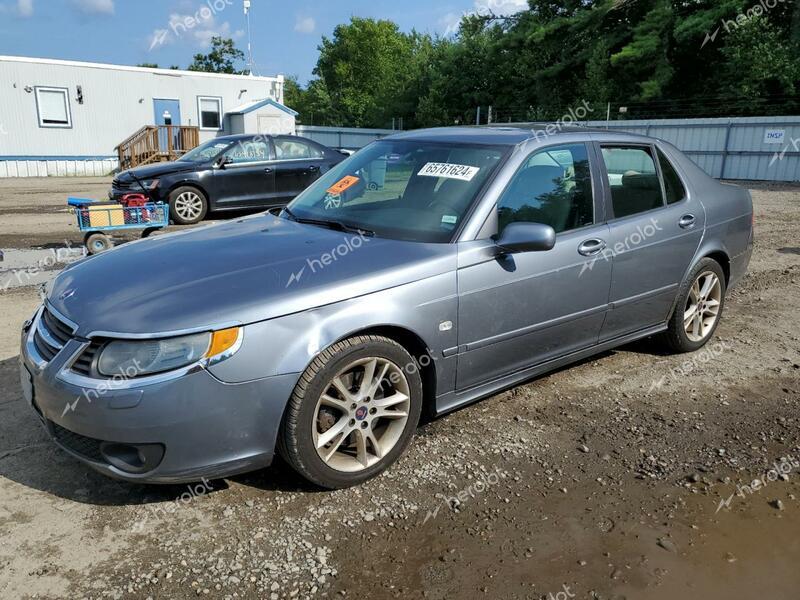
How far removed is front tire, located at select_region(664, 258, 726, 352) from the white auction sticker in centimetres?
199

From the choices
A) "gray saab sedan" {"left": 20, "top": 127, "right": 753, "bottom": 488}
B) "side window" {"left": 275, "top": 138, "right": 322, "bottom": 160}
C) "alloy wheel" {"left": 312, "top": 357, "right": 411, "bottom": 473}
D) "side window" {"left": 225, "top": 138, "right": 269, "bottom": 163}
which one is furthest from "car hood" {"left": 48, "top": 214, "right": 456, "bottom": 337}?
"side window" {"left": 275, "top": 138, "right": 322, "bottom": 160}

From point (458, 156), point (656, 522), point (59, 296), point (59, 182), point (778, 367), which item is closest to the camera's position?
point (656, 522)

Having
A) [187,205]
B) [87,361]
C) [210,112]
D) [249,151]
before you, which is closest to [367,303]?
[87,361]

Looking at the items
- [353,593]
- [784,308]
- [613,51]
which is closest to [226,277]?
[353,593]

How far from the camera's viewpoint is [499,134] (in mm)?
4035

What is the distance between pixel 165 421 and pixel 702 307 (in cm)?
407

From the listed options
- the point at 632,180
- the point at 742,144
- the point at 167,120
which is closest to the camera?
the point at 632,180

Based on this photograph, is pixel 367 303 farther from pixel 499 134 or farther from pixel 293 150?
pixel 293 150

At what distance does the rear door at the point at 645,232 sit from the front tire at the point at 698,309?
0.47ft

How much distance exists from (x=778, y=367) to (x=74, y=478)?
15.4ft

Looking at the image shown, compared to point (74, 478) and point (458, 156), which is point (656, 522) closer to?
point (458, 156)

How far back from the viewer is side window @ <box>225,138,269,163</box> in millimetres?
11812

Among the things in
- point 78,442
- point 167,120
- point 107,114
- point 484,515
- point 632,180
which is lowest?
point 484,515

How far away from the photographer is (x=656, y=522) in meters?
2.89
